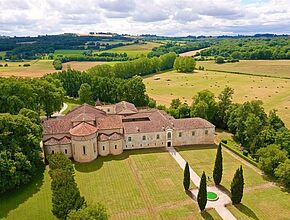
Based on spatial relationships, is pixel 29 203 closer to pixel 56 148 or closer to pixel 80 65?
pixel 56 148

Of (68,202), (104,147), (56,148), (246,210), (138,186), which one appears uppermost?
(68,202)

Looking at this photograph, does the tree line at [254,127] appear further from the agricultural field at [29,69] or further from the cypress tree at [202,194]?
the agricultural field at [29,69]

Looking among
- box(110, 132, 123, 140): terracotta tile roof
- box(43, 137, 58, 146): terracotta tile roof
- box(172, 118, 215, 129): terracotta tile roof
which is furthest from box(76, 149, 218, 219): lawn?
box(172, 118, 215, 129): terracotta tile roof

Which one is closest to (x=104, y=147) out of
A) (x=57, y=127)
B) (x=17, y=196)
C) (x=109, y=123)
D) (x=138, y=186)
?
(x=109, y=123)

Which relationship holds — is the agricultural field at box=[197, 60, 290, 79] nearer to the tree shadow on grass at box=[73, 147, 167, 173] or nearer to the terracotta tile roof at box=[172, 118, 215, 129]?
the terracotta tile roof at box=[172, 118, 215, 129]

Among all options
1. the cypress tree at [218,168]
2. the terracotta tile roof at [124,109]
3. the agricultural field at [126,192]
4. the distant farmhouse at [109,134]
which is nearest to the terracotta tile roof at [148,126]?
the distant farmhouse at [109,134]

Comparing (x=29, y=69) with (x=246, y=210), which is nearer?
(x=246, y=210)

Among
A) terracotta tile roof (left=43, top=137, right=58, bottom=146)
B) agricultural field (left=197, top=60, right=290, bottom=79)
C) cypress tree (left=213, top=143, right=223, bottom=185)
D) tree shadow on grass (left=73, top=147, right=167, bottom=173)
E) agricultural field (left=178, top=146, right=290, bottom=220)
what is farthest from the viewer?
agricultural field (left=197, top=60, right=290, bottom=79)
